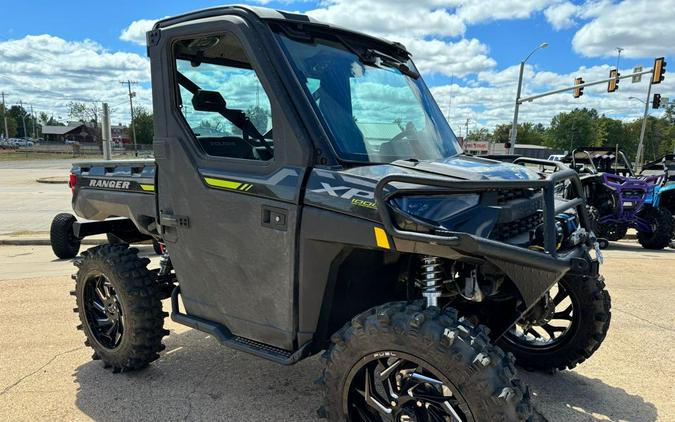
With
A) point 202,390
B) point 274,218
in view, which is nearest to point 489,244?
point 274,218

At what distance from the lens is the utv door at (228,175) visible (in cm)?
262

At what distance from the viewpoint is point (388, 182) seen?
86.7 inches

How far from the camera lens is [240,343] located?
115 inches

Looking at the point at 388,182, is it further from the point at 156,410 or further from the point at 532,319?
the point at 156,410

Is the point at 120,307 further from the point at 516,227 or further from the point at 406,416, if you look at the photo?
the point at 516,227

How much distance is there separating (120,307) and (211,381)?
851 mm

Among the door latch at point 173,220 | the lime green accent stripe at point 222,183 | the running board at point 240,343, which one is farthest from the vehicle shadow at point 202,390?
the lime green accent stripe at point 222,183

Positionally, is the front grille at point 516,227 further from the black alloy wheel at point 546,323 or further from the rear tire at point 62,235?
the rear tire at point 62,235

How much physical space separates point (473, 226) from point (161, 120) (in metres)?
2.06

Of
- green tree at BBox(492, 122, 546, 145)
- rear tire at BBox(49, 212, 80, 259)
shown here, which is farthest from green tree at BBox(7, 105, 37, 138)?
rear tire at BBox(49, 212, 80, 259)

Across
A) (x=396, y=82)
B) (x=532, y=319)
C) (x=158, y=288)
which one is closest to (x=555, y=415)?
(x=532, y=319)

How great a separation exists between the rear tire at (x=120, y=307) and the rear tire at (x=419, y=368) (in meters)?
1.60

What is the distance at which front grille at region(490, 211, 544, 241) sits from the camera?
7.77ft

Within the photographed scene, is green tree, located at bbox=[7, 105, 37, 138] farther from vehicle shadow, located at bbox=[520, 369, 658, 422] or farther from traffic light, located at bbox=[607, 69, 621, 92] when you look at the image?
vehicle shadow, located at bbox=[520, 369, 658, 422]
